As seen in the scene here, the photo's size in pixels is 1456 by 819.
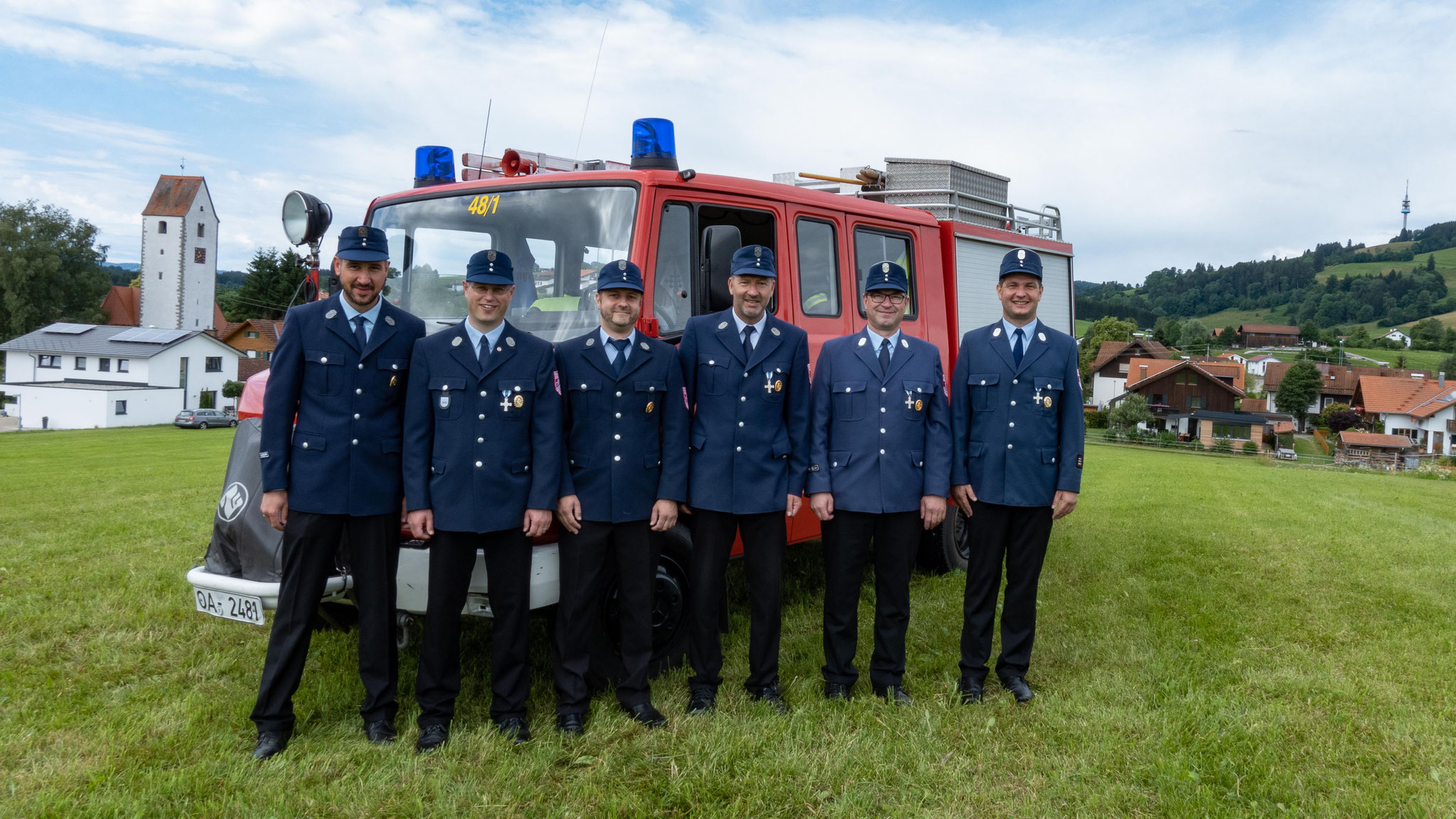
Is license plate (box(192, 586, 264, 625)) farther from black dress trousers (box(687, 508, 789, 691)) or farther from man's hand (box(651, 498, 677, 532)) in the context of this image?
black dress trousers (box(687, 508, 789, 691))

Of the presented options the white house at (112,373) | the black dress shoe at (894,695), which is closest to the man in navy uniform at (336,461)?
the black dress shoe at (894,695)

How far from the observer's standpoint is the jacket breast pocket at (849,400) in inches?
158

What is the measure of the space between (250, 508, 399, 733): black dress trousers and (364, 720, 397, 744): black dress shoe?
0.02m

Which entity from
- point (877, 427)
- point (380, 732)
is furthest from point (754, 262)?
point (380, 732)

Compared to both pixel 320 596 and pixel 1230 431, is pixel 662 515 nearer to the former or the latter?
pixel 320 596

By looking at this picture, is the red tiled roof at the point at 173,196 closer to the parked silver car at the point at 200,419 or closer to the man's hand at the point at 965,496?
the parked silver car at the point at 200,419

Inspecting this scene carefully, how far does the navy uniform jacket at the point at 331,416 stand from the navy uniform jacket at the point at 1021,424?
251 centimetres

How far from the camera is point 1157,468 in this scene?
20.5 meters

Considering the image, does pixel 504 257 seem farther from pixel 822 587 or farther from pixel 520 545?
pixel 822 587

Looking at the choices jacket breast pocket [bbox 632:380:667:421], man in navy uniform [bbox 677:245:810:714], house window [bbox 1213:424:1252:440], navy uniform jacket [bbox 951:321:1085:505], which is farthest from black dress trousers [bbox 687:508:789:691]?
house window [bbox 1213:424:1252:440]

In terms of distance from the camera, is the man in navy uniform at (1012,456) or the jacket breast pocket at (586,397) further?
the man in navy uniform at (1012,456)

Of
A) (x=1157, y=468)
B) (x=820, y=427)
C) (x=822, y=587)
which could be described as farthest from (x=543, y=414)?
(x=1157, y=468)

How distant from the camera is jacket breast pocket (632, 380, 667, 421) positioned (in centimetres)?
371

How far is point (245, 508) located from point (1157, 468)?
20.6 metres
